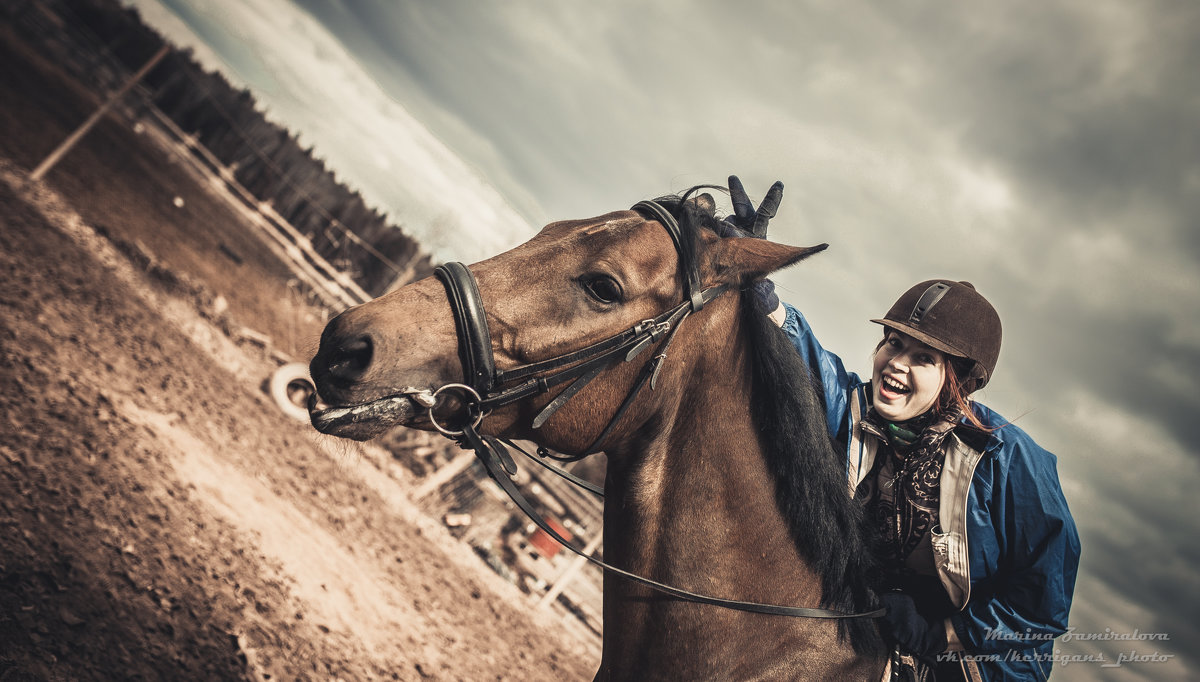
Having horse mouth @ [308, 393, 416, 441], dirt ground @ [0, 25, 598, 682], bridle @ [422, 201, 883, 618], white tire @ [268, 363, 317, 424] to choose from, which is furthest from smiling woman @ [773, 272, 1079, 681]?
white tire @ [268, 363, 317, 424]

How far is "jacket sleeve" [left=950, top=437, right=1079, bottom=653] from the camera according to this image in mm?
2371

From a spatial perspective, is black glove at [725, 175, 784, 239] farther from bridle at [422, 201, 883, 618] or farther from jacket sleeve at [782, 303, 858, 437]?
jacket sleeve at [782, 303, 858, 437]

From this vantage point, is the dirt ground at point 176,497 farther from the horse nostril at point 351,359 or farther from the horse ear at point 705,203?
the horse ear at point 705,203

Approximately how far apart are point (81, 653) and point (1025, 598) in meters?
5.77

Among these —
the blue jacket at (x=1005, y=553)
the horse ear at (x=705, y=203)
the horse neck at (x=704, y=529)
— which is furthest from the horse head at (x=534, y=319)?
the blue jacket at (x=1005, y=553)

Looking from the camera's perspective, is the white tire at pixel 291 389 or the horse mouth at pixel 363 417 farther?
the white tire at pixel 291 389

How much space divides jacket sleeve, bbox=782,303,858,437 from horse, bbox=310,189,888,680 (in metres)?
0.55

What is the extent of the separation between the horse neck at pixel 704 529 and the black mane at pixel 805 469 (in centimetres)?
5

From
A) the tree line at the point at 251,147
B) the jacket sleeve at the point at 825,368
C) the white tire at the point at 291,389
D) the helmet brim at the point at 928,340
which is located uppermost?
the helmet brim at the point at 928,340

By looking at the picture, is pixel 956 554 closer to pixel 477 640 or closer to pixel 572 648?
pixel 477 640

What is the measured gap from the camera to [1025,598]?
2420mm

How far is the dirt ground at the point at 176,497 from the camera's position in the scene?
14.8 ft

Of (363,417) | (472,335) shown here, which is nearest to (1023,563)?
(472,335)

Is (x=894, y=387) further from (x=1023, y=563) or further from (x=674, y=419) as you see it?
(x=674, y=419)
